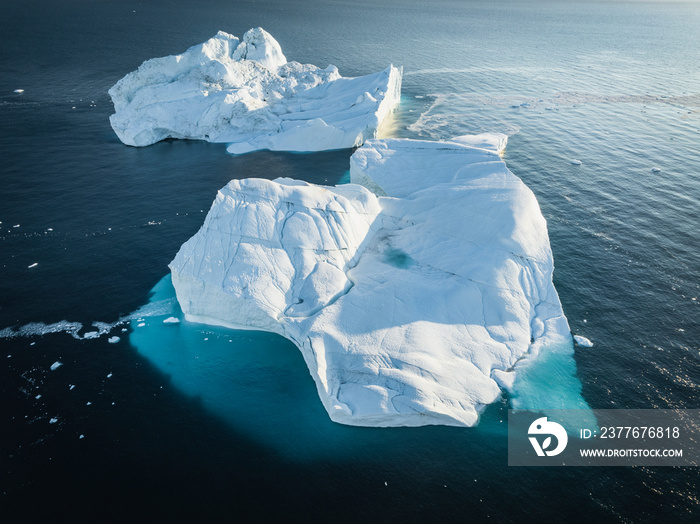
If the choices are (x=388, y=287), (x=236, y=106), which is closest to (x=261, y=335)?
(x=388, y=287)

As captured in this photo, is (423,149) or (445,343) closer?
(445,343)

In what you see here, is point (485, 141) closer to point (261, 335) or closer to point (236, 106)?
point (236, 106)

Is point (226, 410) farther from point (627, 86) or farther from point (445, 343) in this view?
point (627, 86)

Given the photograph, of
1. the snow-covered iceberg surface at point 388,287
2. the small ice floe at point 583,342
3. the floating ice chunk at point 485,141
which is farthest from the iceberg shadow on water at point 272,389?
the floating ice chunk at point 485,141

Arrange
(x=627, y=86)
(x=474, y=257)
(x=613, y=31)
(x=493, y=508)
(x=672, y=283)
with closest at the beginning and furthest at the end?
(x=493, y=508)
(x=474, y=257)
(x=672, y=283)
(x=627, y=86)
(x=613, y=31)

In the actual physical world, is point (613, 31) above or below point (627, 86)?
above

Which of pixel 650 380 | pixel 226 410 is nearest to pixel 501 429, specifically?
pixel 650 380
